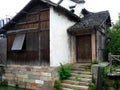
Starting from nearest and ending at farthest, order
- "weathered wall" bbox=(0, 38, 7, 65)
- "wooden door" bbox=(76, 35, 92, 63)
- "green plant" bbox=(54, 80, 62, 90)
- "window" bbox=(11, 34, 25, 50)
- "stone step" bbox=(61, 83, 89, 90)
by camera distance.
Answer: "stone step" bbox=(61, 83, 89, 90) < "green plant" bbox=(54, 80, 62, 90) < "wooden door" bbox=(76, 35, 92, 63) < "window" bbox=(11, 34, 25, 50) < "weathered wall" bbox=(0, 38, 7, 65)

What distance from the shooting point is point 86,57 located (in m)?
15.4

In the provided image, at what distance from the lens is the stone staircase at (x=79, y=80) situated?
12141 millimetres

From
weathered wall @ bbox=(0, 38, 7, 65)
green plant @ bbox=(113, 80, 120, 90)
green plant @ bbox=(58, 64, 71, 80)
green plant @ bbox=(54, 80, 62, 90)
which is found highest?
weathered wall @ bbox=(0, 38, 7, 65)

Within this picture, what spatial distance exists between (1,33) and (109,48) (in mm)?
8798

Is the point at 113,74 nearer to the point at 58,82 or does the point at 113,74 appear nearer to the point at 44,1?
the point at 58,82

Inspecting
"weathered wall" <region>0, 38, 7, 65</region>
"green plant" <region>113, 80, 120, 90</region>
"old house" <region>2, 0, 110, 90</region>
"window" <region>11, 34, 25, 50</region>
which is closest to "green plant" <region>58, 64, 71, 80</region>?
"old house" <region>2, 0, 110, 90</region>

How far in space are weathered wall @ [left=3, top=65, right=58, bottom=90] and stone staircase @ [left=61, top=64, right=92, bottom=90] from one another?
2.99ft

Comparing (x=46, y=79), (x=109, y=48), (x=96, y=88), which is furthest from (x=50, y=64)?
(x=109, y=48)

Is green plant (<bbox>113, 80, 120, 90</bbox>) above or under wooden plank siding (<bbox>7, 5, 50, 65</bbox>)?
under

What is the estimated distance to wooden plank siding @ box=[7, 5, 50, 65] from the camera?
14.2 meters

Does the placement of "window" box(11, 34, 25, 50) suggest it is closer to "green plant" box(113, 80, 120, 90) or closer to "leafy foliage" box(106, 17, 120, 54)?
"leafy foliage" box(106, 17, 120, 54)

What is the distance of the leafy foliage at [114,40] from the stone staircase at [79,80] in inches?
109

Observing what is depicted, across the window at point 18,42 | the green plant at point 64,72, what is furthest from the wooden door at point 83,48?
the window at point 18,42

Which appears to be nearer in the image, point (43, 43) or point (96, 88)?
point (96, 88)
